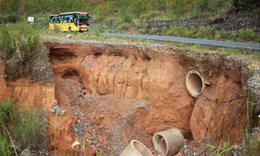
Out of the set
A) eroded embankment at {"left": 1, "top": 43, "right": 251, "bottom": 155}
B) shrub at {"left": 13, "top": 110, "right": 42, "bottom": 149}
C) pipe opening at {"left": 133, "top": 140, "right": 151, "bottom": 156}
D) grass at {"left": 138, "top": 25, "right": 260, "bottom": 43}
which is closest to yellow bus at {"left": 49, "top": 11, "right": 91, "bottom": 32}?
grass at {"left": 138, "top": 25, "right": 260, "bottom": 43}

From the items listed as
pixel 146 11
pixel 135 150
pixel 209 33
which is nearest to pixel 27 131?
pixel 135 150

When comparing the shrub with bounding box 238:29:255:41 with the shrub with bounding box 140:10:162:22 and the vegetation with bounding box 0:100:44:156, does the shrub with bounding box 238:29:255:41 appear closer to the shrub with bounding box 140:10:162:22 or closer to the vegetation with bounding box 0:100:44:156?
the vegetation with bounding box 0:100:44:156

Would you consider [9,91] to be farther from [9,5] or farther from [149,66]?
[9,5]

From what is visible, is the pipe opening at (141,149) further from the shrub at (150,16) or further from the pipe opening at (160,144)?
the shrub at (150,16)

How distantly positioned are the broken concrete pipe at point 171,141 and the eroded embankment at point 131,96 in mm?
606

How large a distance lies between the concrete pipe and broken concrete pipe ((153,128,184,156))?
170 cm

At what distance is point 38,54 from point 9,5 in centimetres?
3911

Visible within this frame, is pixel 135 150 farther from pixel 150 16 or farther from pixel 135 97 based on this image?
pixel 150 16

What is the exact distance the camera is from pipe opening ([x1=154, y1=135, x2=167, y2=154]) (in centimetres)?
1172

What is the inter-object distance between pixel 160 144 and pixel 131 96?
2.69 m

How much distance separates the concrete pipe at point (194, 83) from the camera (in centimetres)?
1105

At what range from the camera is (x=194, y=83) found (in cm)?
1148

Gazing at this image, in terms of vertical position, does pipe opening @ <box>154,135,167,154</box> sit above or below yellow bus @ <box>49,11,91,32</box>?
below

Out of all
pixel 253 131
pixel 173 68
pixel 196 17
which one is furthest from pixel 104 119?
pixel 196 17
